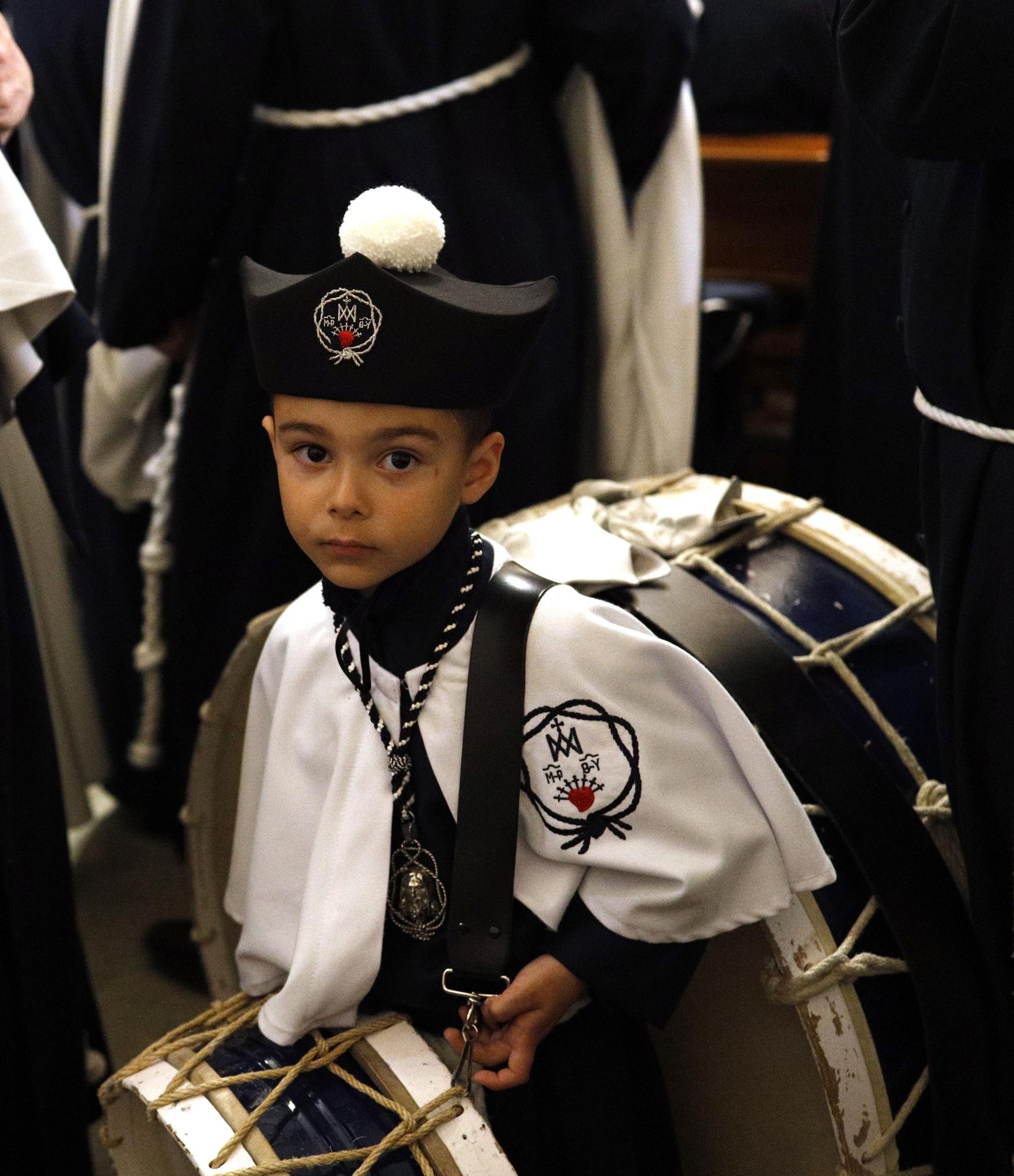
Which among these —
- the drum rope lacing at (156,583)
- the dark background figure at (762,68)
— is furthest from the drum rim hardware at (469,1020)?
the dark background figure at (762,68)

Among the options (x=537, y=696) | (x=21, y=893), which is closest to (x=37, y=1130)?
(x=21, y=893)

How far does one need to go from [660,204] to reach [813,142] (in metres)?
0.77

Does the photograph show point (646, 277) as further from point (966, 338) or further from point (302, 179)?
point (966, 338)

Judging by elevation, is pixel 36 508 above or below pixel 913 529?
above

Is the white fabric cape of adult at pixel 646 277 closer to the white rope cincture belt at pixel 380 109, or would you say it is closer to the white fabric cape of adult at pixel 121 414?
the white rope cincture belt at pixel 380 109

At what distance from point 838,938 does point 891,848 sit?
0.32 feet

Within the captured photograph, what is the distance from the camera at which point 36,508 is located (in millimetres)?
1890

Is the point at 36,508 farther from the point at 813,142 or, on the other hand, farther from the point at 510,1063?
the point at 813,142

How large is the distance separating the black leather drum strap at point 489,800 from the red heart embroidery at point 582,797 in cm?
4

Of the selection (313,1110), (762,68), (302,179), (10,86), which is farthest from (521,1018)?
(762,68)

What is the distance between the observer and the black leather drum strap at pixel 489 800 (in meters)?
1.05

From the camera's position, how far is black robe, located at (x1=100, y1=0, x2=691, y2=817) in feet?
5.13

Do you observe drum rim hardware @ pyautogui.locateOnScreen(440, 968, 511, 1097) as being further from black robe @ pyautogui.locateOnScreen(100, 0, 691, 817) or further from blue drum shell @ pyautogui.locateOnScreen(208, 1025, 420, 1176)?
black robe @ pyautogui.locateOnScreen(100, 0, 691, 817)

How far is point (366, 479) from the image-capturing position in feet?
3.22
